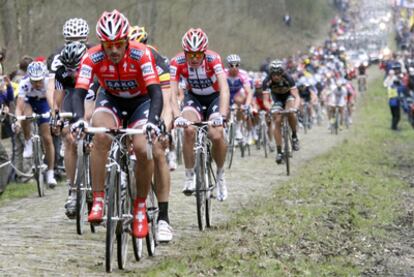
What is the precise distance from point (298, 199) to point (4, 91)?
15.8ft

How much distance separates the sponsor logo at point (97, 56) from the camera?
8.18 m

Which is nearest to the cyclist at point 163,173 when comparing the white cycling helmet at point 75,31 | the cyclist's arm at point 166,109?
the cyclist's arm at point 166,109

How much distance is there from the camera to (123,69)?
8.22m

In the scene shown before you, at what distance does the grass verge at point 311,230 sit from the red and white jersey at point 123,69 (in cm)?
155

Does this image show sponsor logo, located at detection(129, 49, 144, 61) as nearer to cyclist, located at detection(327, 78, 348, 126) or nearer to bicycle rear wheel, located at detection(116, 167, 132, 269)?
bicycle rear wheel, located at detection(116, 167, 132, 269)

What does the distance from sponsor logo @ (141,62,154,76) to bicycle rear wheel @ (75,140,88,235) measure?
1925 millimetres

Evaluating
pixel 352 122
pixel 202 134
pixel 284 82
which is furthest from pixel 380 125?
pixel 202 134

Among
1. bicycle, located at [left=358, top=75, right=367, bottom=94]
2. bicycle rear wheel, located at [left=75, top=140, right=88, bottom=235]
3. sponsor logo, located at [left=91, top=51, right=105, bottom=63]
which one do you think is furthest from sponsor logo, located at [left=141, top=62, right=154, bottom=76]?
bicycle, located at [left=358, top=75, right=367, bottom=94]

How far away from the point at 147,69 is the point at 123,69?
0.23 metres

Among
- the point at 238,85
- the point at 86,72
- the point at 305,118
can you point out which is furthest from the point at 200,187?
the point at 305,118

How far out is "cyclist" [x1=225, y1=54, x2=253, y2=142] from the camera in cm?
1942

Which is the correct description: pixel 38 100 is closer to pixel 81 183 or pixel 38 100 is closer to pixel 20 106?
pixel 20 106

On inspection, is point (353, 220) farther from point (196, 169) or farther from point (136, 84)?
point (136, 84)

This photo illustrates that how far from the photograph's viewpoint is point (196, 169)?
10.6 m
